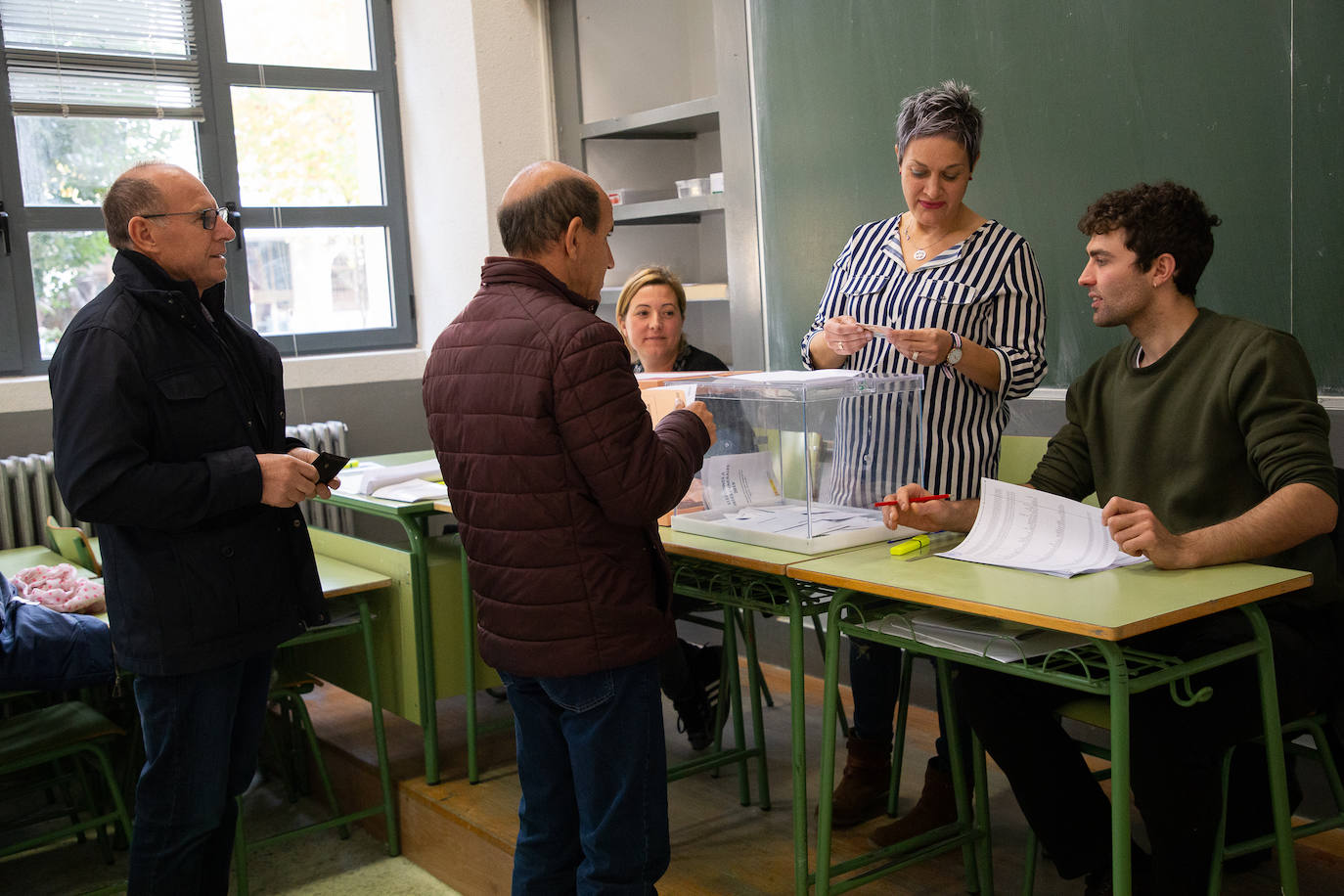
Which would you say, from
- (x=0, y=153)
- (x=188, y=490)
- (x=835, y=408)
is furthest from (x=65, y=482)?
(x=0, y=153)

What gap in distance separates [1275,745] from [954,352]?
2.73 feet

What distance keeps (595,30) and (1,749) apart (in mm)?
3418

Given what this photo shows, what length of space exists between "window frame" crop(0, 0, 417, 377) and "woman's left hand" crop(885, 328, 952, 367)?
3267 mm

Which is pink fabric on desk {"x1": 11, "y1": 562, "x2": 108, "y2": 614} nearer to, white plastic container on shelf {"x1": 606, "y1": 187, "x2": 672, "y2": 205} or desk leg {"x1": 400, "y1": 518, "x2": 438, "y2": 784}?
desk leg {"x1": 400, "y1": 518, "x2": 438, "y2": 784}

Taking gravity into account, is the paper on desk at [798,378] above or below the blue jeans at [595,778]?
above

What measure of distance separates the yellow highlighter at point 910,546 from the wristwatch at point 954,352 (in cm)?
34

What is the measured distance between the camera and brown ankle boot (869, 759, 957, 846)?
95.8 inches

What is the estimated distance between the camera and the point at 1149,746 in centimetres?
179

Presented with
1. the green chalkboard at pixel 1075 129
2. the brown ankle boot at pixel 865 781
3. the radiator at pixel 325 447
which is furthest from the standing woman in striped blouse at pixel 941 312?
the radiator at pixel 325 447

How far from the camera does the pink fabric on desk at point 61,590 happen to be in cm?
278

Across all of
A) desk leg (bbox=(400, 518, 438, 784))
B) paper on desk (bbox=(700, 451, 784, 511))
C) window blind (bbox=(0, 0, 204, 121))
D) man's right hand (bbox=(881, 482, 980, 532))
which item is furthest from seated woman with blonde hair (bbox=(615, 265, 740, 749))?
window blind (bbox=(0, 0, 204, 121))

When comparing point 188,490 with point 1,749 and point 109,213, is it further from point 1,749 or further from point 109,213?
point 1,749

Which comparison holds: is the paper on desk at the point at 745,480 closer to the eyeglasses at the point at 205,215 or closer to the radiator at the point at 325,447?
the eyeglasses at the point at 205,215

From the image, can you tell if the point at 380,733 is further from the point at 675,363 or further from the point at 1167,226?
the point at 1167,226
